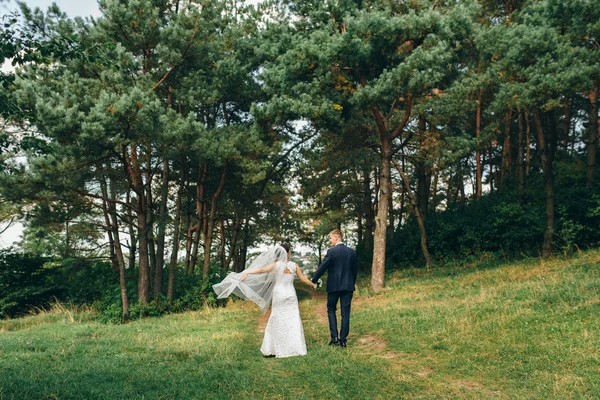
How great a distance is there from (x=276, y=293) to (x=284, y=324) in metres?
0.60

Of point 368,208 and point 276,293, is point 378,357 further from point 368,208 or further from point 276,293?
point 368,208

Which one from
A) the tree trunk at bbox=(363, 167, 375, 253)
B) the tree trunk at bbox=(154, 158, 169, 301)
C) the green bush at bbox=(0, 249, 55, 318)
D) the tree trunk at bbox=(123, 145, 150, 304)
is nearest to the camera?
the tree trunk at bbox=(123, 145, 150, 304)

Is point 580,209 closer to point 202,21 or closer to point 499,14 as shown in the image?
point 499,14

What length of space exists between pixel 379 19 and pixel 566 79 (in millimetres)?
5890

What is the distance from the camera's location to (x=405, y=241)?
89.1 ft

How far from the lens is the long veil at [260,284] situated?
8805mm

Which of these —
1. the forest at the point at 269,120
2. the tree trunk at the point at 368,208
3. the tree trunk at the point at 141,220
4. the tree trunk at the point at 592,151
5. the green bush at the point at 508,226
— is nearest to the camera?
the forest at the point at 269,120

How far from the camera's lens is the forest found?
1479 cm

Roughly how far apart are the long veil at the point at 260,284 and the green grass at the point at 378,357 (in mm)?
1056

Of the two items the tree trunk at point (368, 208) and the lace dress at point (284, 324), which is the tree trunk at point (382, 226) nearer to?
the tree trunk at point (368, 208)

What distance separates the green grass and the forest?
5408mm

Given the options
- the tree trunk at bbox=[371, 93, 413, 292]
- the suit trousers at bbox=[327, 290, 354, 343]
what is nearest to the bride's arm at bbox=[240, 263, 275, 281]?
the suit trousers at bbox=[327, 290, 354, 343]

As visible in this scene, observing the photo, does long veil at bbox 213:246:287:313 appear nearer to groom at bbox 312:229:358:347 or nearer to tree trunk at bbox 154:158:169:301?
groom at bbox 312:229:358:347

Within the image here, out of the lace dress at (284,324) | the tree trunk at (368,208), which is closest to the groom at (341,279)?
the lace dress at (284,324)
